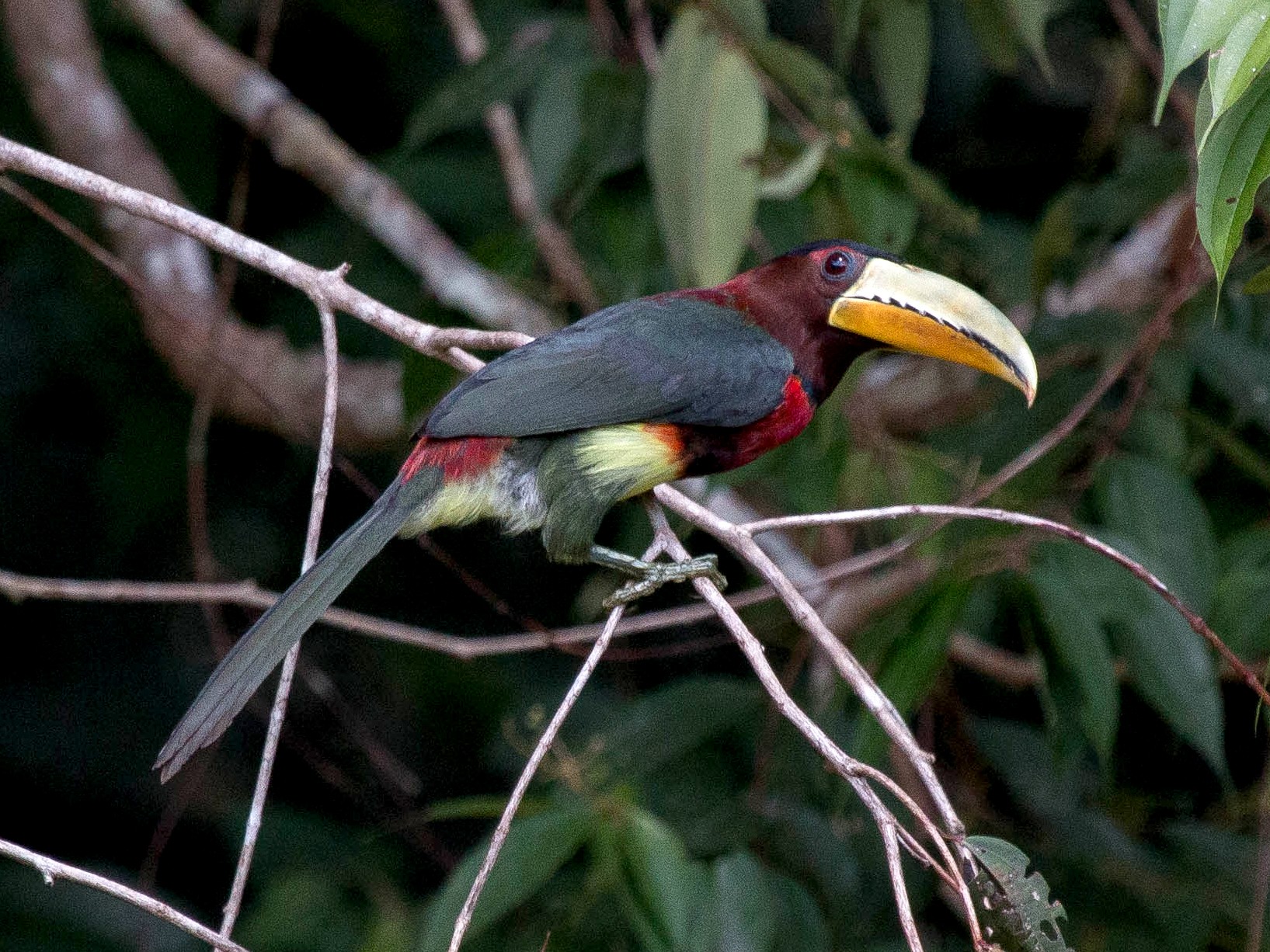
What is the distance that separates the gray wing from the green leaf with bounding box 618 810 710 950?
0.80 metres

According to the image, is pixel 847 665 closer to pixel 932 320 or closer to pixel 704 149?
pixel 932 320

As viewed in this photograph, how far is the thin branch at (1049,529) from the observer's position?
1.74 metres

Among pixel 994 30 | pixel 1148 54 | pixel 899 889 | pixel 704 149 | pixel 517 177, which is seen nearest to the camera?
pixel 899 889

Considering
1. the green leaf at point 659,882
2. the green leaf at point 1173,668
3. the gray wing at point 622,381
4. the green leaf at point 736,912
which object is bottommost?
the green leaf at point 736,912

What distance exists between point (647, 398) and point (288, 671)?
3.05ft

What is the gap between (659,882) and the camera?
2.72 metres

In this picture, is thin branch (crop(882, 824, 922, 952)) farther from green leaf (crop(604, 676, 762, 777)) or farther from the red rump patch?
green leaf (crop(604, 676, 762, 777))

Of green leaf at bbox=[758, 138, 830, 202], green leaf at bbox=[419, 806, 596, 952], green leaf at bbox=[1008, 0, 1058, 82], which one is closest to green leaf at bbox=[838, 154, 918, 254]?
green leaf at bbox=[758, 138, 830, 202]

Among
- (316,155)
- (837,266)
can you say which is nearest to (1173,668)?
(837,266)

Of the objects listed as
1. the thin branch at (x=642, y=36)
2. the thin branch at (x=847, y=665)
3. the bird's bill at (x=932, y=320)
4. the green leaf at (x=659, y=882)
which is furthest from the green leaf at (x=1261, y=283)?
the thin branch at (x=642, y=36)

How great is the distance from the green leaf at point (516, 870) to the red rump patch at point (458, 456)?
0.73 meters

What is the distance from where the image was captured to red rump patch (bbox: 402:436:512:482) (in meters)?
2.60

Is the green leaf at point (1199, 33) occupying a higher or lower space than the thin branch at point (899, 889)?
higher

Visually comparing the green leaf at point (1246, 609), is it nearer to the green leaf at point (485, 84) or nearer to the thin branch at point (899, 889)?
the thin branch at point (899, 889)
